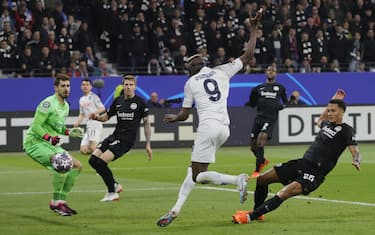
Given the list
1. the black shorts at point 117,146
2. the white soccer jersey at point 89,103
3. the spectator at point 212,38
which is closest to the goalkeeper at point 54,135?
the black shorts at point 117,146

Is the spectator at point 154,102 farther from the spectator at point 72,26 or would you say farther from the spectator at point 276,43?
the spectator at point 276,43

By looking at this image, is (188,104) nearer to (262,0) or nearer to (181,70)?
(181,70)

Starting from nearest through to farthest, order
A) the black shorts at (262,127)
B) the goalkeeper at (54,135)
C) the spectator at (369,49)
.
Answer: the goalkeeper at (54,135), the black shorts at (262,127), the spectator at (369,49)

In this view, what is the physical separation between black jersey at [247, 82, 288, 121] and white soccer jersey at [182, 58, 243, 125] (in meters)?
9.33

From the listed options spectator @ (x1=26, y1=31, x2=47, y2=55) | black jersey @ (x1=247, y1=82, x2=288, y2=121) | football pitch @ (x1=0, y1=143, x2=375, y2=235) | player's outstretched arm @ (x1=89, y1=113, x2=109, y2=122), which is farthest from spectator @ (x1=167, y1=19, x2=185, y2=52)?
player's outstretched arm @ (x1=89, y1=113, x2=109, y2=122)

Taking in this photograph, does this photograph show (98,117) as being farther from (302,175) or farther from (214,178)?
(302,175)

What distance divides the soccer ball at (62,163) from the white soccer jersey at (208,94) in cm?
232

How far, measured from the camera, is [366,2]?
38.2 metres

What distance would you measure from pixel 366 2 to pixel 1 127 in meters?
15.8

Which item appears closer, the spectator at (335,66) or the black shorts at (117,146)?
the black shorts at (117,146)

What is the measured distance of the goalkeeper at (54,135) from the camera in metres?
15.0

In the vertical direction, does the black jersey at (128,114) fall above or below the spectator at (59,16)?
below

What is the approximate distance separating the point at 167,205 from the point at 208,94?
3240 mm

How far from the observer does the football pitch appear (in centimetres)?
1311
